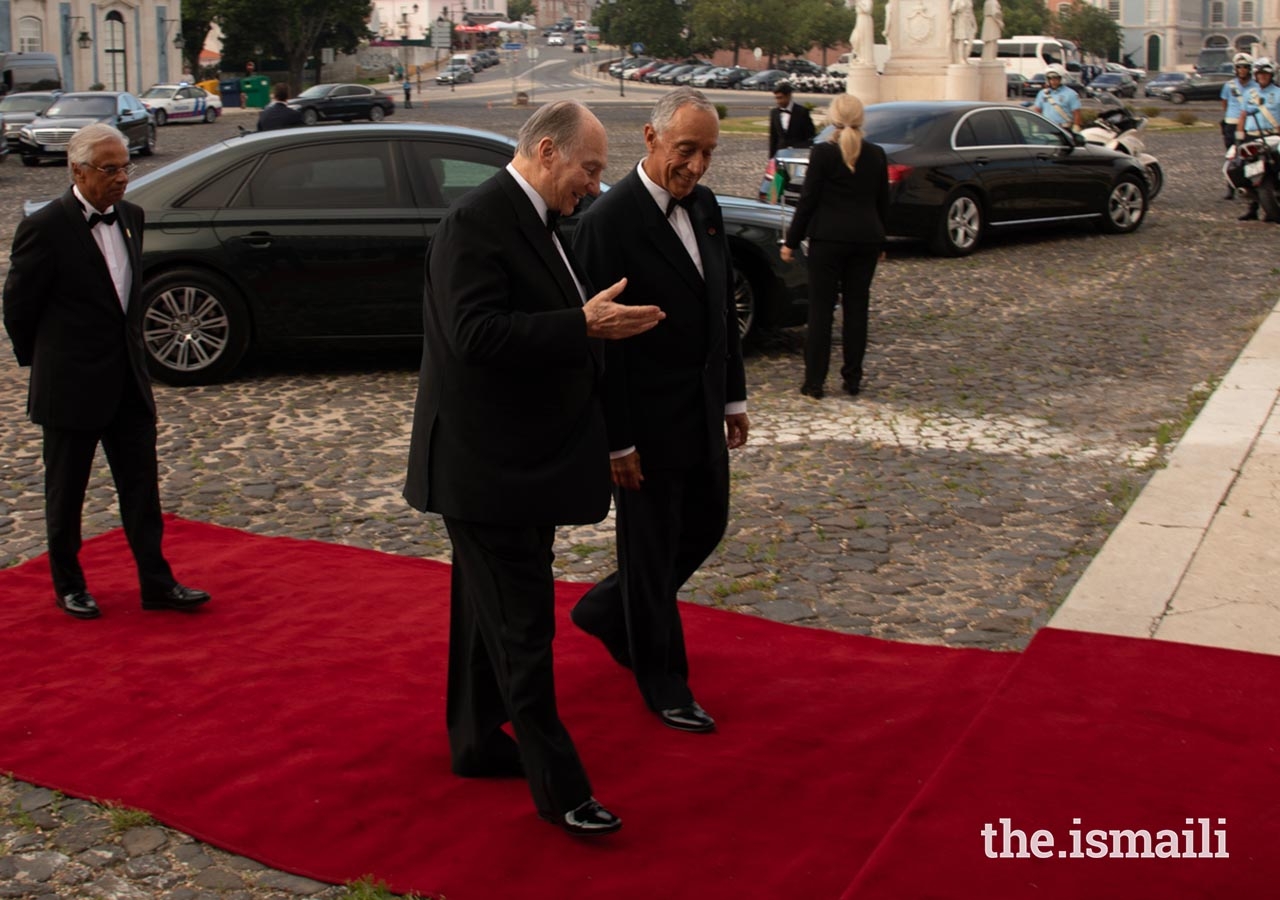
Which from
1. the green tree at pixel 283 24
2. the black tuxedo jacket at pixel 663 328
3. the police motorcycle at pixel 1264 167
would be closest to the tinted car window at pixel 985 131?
the police motorcycle at pixel 1264 167

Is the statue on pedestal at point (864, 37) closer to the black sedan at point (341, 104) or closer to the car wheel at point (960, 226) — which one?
the black sedan at point (341, 104)

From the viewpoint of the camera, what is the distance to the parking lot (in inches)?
253

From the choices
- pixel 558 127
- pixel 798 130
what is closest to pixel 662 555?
pixel 558 127

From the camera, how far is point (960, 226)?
52.1 feet

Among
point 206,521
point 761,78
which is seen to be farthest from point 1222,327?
point 761,78

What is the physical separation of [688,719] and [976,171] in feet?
39.7

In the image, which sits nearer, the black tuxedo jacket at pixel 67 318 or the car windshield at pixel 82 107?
the black tuxedo jacket at pixel 67 318

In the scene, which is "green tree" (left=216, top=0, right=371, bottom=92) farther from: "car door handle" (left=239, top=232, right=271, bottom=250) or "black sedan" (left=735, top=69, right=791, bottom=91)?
"car door handle" (left=239, top=232, right=271, bottom=250)

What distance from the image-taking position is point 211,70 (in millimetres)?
85812

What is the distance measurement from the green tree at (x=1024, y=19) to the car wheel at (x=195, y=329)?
107 metres

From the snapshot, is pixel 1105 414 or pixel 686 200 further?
pixel 1105 414

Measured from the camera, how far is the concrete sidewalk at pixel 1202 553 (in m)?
5.85

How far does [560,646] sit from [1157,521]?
10.1 feet

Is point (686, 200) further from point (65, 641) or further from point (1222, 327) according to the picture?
point (1222, 327)
